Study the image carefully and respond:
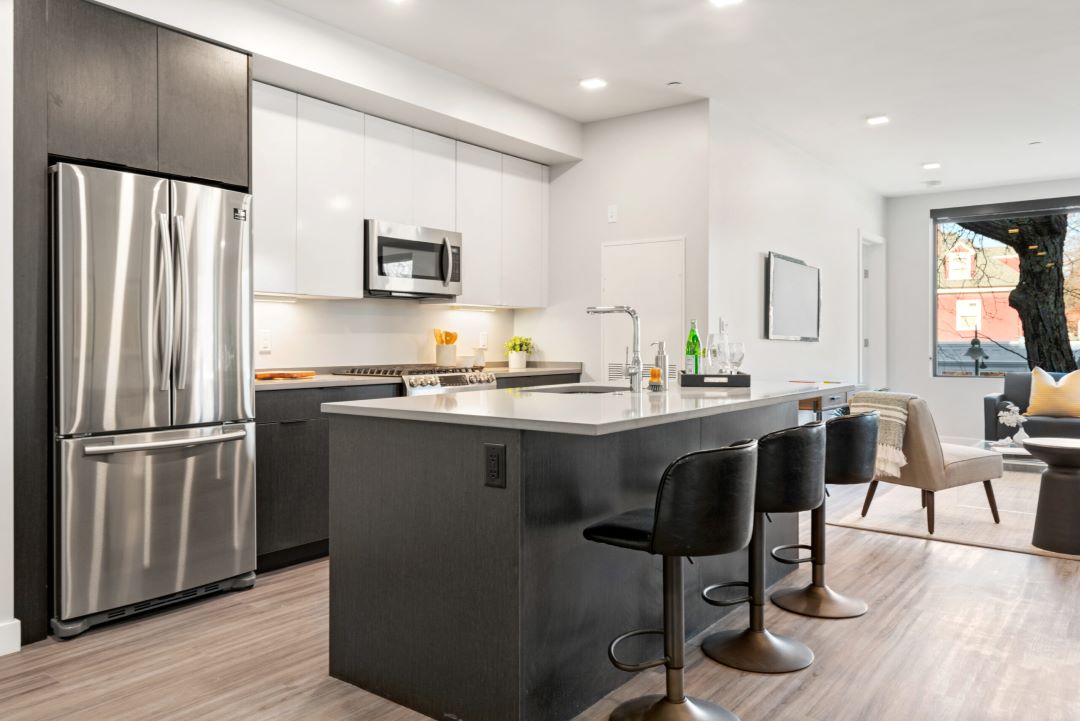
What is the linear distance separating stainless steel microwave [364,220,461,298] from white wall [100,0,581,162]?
0.67m

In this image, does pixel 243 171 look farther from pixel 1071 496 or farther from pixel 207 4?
pixel 1071 496

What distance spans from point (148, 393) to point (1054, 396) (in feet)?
21.5

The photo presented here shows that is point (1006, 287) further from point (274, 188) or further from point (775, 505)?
point (274, 188)

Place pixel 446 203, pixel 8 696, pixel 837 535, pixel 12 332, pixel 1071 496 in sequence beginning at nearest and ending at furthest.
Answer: pixel 8 696, pixel 12 332, pixel 1071 496, pixel 837 535, pixel 446 203

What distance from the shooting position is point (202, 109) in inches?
131

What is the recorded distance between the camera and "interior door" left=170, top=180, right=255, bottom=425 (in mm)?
3145

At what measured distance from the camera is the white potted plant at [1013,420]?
6109 mm

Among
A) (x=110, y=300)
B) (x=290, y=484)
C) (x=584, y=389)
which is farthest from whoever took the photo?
(x=290, y=484)

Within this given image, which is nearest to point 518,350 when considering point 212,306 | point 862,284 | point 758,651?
point 212,306

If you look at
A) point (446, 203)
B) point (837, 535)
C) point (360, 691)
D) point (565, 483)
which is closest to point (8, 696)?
point (360, 691)

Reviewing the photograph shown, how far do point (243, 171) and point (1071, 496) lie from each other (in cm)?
433

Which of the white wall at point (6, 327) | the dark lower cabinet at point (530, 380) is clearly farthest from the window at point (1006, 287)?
the white wall at point (6, 327)

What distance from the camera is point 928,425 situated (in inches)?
173

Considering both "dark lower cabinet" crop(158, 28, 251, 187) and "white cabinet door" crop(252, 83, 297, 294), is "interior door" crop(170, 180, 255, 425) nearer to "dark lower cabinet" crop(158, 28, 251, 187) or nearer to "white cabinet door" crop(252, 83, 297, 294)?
"dark lower cabinet" crop(158, 28, 251, 187)
